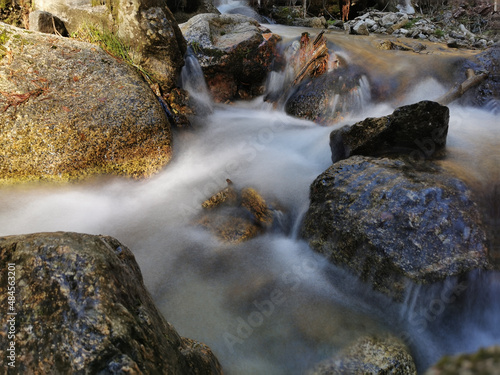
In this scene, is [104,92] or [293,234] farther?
[104,92]

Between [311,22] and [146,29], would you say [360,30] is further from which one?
[146,29]

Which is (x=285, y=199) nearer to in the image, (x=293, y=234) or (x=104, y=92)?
(x=293, y=234)

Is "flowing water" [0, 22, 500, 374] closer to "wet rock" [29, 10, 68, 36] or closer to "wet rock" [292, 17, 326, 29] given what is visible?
"wet rock" [29, 10, 68, 36]

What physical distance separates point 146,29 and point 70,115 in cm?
257

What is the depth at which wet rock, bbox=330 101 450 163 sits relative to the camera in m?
4.80

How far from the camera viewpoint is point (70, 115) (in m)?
5.02

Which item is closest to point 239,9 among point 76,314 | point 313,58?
point 313,58

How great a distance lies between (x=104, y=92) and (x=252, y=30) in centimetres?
516

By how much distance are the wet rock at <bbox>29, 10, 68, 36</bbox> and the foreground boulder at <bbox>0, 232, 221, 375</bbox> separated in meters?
7.18

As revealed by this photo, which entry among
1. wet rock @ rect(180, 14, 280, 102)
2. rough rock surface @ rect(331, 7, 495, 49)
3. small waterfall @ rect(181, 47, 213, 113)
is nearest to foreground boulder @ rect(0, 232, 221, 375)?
small waterfall @ rect(181, 47, 213, 113)

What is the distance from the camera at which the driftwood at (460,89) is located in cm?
749

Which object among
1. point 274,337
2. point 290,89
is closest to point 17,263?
point 274,337

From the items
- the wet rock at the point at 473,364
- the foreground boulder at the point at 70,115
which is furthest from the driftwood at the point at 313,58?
the wet rock at the point at 473,364

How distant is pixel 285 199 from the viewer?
16.8 feet
